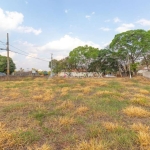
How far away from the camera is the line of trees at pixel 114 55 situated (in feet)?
87.6

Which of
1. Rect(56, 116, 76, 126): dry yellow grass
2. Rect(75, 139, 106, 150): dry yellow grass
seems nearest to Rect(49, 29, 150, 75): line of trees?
Rect(56, 116, 76, 126): dry yellow grass

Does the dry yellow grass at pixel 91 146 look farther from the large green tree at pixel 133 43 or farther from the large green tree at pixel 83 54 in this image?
the large green tree at pixel 83 54

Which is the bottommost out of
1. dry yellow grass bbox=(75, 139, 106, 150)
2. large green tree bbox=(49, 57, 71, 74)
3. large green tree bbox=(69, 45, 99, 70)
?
dry yellow grass bbox=(75, 139, 106, 150)

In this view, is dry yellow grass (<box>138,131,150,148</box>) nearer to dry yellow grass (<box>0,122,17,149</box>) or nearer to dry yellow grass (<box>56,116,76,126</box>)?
dry yellow grass (<box>56,116,76,126</box>)

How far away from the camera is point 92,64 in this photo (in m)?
39.7

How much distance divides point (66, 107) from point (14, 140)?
2.54 m

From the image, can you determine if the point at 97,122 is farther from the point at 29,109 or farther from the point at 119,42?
the point at 119,42

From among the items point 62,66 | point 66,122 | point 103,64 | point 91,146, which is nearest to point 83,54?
point 103,64

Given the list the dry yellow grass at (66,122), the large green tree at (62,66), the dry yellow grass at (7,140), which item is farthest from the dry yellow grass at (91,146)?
the large green tree at (62,66)

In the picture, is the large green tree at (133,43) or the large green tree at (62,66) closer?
the large green tree at (133,43)

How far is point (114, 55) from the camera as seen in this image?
3161 cm

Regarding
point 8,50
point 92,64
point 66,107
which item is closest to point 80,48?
point 92,64

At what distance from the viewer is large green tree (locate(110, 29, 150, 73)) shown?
26.1m

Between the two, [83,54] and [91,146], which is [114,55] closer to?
[83,54]
